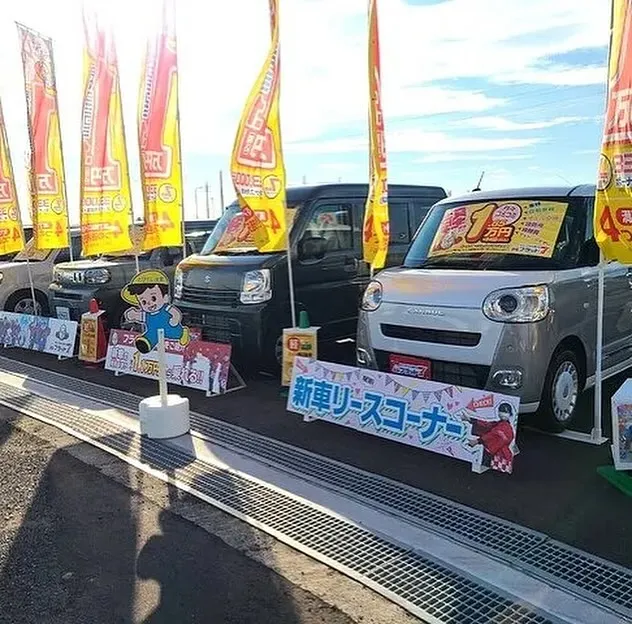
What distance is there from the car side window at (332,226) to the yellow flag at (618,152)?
344 cm

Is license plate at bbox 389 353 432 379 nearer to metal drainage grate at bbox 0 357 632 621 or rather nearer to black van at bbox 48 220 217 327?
metal drainage grate at bbox 0 357 632 621

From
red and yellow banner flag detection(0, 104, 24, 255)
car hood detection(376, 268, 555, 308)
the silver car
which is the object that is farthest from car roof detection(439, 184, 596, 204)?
red and yellow banner flag detection(0, 104, 24, 255)

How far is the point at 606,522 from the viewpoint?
357 cm

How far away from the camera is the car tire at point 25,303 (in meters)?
10.5

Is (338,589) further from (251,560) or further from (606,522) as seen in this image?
(606,522)

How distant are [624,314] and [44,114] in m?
8.51

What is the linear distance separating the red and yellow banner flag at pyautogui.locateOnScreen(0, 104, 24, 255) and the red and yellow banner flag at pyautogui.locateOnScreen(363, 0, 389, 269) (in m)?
6.47

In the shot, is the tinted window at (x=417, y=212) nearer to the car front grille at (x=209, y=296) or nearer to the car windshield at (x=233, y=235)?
the car windshield at (x=233, y=235)

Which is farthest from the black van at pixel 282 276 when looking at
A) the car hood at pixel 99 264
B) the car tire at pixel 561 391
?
the car tire at pixel 561 391

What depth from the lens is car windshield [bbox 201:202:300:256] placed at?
7.19 meters

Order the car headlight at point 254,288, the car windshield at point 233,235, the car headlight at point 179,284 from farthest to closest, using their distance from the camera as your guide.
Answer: the car headlight at point 179,284 → the car windshield at point 233,235 → the car headlight at point 254,288

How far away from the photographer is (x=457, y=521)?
12.0ft

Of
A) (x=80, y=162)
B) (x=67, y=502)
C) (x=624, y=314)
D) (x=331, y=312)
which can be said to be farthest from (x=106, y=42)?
(x=624, y=314)

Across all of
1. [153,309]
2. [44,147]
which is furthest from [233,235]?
[44,147]
